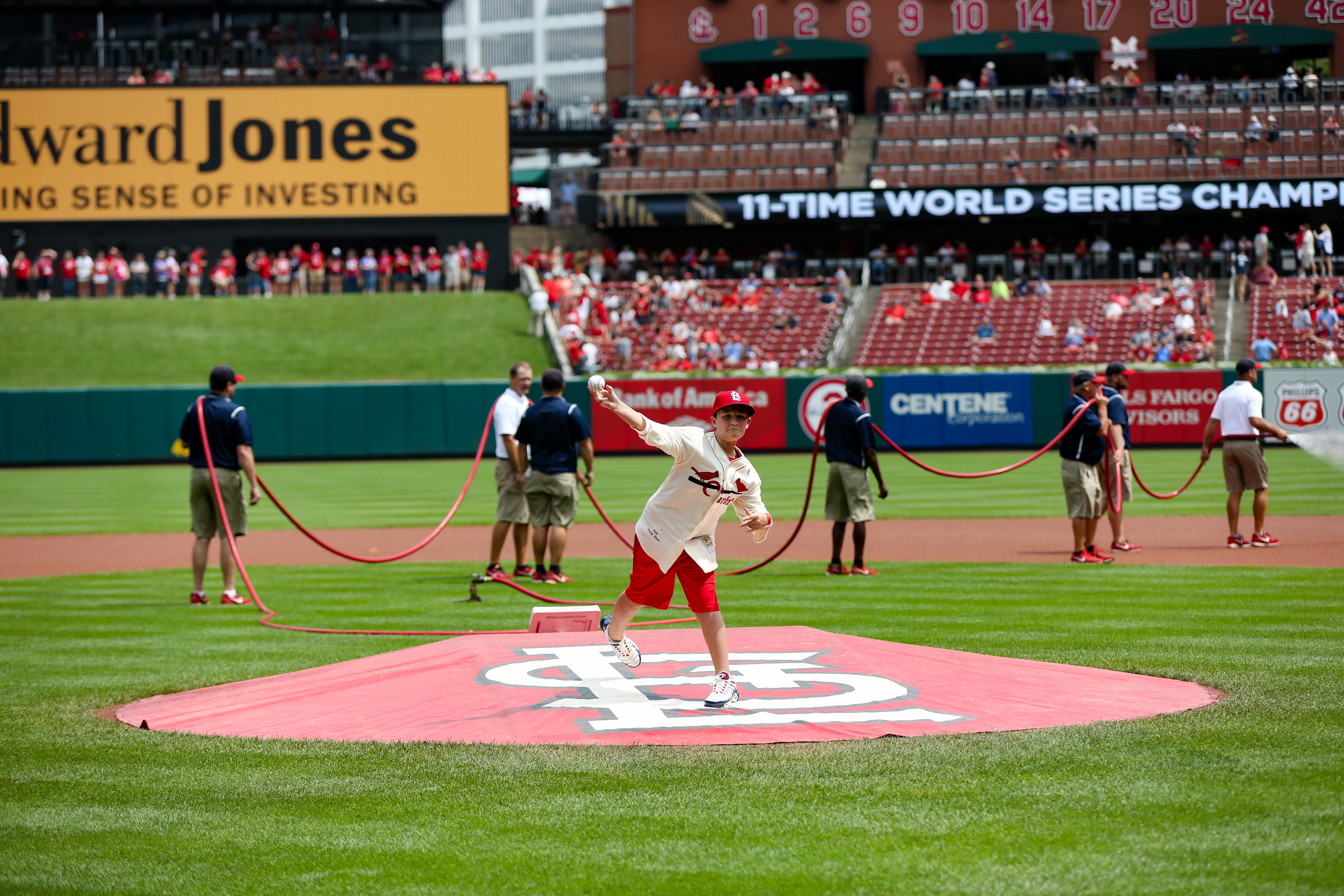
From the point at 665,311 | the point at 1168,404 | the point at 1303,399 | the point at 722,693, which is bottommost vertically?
the point at 1168,404

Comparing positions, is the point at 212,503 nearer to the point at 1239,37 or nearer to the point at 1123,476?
the point at 1123,476

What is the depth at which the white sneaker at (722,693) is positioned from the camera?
771 cm

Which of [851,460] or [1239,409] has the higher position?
[1239,409]

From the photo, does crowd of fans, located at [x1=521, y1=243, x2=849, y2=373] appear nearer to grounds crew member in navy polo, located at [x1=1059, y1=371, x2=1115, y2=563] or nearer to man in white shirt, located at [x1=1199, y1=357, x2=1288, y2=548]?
man in white shirt, located at [x1=1199, y1=357, x2=1288, y2=548]

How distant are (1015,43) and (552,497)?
4817 cm

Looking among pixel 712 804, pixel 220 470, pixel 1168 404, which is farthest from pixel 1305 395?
pixel 712 804

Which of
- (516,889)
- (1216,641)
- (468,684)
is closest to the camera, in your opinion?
(516,889)

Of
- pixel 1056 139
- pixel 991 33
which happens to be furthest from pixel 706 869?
pixel 991 33

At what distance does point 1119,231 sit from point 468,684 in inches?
1840

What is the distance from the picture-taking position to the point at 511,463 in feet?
44.6

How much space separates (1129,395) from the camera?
34125 millimetres

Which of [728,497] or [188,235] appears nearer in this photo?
[728,497]

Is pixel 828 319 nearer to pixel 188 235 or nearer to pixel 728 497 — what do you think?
pixel 188 235

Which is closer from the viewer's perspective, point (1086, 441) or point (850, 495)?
point (850, 495)
